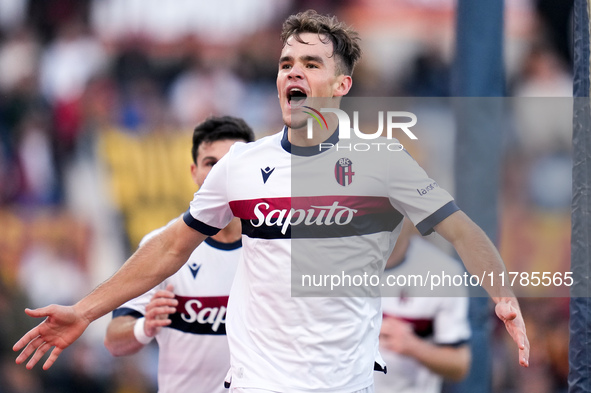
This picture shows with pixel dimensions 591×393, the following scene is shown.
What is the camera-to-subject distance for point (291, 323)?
141 inches

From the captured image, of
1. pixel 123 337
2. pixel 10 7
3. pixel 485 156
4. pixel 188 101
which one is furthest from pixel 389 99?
pixel 10 7

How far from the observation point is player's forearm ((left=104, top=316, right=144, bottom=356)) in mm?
4629

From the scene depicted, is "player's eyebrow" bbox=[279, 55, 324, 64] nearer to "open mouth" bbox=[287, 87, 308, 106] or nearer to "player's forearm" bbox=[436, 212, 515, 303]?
"open mouth" bbox=[287, 87, 308, 106]

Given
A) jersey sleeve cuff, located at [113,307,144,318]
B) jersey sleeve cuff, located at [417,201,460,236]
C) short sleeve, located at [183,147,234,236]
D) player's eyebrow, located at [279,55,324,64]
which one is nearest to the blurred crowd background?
jersey sleeve cuff, located at [113,307,144,318]

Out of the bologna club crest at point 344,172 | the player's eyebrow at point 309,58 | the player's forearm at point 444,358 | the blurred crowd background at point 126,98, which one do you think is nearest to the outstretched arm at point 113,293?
the bologna club crest at point 344,172

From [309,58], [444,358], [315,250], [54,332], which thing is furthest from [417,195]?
[54,332]

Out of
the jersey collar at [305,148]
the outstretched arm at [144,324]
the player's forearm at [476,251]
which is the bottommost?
the outstretched arm at [144,324]

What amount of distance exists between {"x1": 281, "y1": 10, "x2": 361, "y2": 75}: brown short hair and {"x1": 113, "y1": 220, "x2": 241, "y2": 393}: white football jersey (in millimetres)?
1350

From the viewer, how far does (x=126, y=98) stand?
8500 mm

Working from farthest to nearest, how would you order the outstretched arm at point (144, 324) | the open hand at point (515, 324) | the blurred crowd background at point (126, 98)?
1. the blurred crowd background at point (126, 98)
2. the outstretched arm at point (144, 324)
3. the open hand at point (515, 324)

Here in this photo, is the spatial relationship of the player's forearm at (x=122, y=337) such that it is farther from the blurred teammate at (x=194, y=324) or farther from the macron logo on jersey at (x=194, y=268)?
the macron logo on jersey at (x=194, y=268)

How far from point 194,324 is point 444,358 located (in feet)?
4.61

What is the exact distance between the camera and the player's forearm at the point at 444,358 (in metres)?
4.30

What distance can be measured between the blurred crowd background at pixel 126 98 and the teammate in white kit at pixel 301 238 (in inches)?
158
